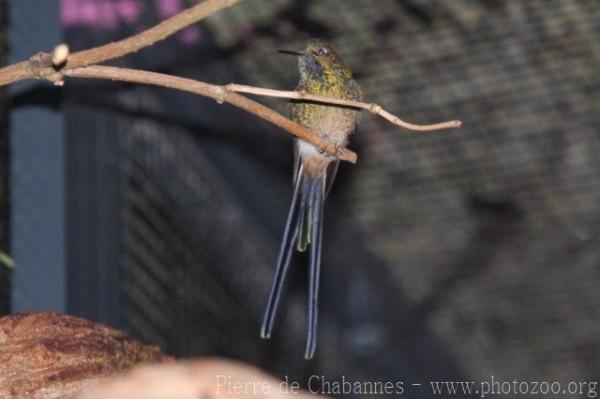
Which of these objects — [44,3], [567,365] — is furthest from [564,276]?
[44,3]

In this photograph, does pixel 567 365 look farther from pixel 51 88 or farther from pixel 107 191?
pixel 51 88

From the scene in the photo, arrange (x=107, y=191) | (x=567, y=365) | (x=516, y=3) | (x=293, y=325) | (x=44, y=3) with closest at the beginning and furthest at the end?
(x=44, y=3), (x=107, y=191), (x=516, y=3), (x=293, y=325), (x=567, y=365)

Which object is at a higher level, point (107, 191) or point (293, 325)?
point (107, 191)

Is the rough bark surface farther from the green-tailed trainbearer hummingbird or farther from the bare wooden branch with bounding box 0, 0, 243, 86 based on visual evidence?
the green-tailed trainbearer hummingbird

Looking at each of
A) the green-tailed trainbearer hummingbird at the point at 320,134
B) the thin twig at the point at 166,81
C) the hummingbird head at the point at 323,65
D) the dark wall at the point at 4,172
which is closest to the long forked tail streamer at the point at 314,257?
the green-tailed trainbearer hummingbird at the point at 320,134

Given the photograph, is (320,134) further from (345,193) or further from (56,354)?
(56,354)

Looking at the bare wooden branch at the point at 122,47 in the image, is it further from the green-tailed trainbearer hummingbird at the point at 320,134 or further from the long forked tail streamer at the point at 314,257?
the green-tailed trainbearer hummingbird at the point at 320,134

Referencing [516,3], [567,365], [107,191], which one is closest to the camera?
[107,191]
